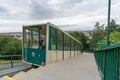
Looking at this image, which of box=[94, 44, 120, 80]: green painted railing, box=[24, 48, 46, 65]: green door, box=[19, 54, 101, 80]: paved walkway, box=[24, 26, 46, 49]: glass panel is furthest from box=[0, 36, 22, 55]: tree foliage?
box=[94, 44, 120, 80]: green painted railing

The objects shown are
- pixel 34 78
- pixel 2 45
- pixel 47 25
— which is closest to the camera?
pixel 34 78

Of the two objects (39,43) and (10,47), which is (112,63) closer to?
(39,43)

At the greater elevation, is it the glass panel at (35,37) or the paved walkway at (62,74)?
the glass panel at (35,37)

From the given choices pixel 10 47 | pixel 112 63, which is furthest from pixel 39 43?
pixel 10 47

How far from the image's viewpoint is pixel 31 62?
14.0m

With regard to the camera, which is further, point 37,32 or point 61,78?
point 37,32

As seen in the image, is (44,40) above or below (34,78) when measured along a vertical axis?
above

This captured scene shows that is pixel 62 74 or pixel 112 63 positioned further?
pixel 62 74

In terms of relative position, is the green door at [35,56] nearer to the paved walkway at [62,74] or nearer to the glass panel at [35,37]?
the glass panel at [35,37]

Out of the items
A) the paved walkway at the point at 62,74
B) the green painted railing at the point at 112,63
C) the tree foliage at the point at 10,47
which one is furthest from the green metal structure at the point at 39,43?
the tree foliage at the point at 10,47

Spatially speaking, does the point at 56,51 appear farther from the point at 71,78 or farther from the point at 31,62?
the point at 71,78

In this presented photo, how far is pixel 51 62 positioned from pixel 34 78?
199 inches

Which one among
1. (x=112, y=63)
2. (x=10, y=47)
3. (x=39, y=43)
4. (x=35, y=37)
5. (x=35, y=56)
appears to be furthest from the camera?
(x=10, y=47)

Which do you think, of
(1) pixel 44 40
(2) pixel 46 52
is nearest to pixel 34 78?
(2) pixel 46 52
